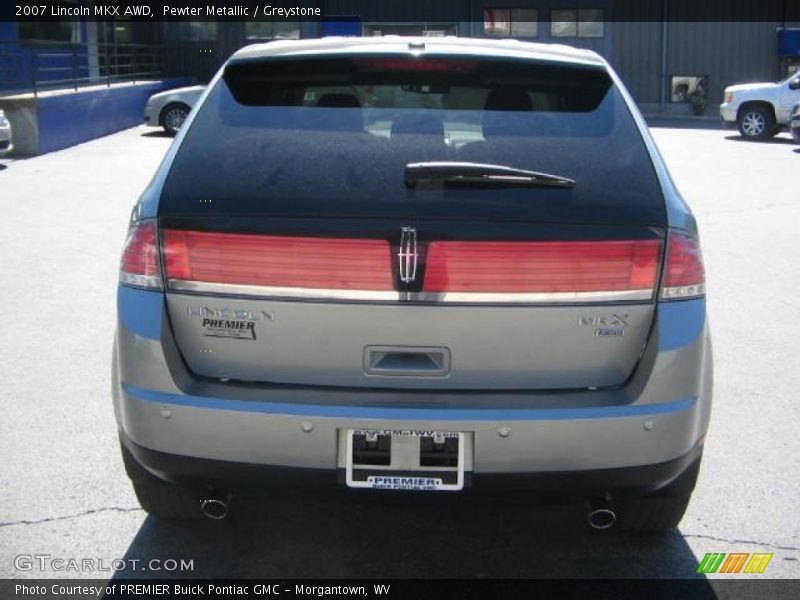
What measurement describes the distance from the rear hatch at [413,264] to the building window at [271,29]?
33.6 meters

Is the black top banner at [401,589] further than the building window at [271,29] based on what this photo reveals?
No

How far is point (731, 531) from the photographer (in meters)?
3.95

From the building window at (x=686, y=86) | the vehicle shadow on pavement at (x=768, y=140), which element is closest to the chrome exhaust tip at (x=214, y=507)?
the vehicle shadow on pavement at (x=768, y=140)

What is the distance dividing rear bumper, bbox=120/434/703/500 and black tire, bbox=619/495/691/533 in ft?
1.10

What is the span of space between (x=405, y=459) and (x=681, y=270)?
984 millimetres

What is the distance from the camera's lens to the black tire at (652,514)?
3637 millimetres

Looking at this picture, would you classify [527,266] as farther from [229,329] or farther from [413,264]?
[229,329]

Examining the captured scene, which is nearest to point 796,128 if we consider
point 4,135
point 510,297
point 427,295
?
point 4,135

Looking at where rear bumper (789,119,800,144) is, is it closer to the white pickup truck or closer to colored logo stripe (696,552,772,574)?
the white pickup truck

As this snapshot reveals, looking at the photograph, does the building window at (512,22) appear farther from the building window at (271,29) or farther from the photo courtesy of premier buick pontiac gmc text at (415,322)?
the photo courtesy of premier buick pontiac gmc text at (415,322)

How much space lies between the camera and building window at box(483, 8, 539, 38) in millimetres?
35491

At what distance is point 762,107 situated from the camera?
23.3 meters

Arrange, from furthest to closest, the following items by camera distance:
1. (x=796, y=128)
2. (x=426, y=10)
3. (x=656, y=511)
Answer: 1. (x=426, y=10)
2. (x=796, y=128)
3. (x=656, y=511)

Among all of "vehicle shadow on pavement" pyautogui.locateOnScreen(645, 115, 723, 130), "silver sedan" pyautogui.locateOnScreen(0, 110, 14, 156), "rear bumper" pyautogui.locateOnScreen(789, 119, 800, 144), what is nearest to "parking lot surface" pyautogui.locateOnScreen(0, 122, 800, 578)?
"silver sedan" pyautogui.locateOnScreen(0, 110, 14, 156)
